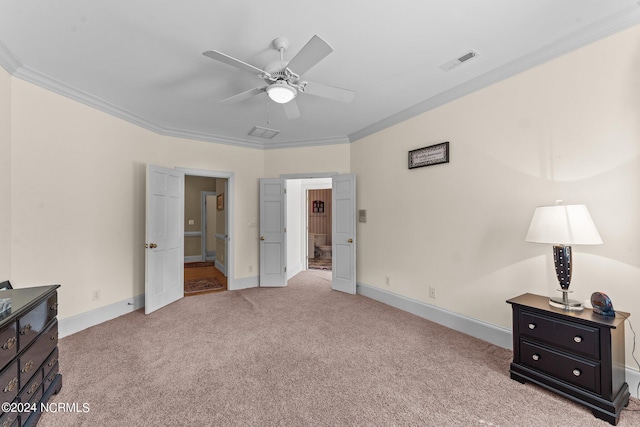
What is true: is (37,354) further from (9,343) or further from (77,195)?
(77,195)

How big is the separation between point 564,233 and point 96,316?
4762mm

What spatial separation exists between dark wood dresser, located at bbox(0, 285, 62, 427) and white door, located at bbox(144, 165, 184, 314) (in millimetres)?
1776

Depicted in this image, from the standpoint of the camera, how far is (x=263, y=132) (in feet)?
15.3

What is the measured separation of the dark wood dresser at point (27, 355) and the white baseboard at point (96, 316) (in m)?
1.29

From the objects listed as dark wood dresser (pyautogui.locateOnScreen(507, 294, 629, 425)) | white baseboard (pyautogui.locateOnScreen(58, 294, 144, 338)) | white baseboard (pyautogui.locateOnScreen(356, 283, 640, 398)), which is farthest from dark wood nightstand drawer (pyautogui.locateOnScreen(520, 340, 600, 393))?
white baseboard (pyautogui.locateOnScreen(58, 294, 144, 338))

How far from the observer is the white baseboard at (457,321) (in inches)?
81.7

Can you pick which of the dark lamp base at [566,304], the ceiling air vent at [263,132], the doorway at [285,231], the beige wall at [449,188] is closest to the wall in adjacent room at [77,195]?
the beige wall at [449,188]

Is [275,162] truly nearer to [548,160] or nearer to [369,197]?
[369,197]

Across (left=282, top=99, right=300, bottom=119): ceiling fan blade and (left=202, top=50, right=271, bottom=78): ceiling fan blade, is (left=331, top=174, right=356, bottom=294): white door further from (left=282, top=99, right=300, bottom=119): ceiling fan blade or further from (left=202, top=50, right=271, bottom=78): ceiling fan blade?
(left=202, top=50, right=271, bottom=78): ceiling fan blade

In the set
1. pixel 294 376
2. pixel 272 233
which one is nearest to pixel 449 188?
pixel 294 376

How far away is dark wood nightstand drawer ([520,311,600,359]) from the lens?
192cm

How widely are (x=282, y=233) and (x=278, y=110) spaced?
7.38 ft

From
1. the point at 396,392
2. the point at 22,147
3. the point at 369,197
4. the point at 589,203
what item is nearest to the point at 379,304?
the point at 369,197

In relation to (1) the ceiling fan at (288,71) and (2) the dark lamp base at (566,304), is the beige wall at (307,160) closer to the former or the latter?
(1) the ceiling fan at (288,71)
